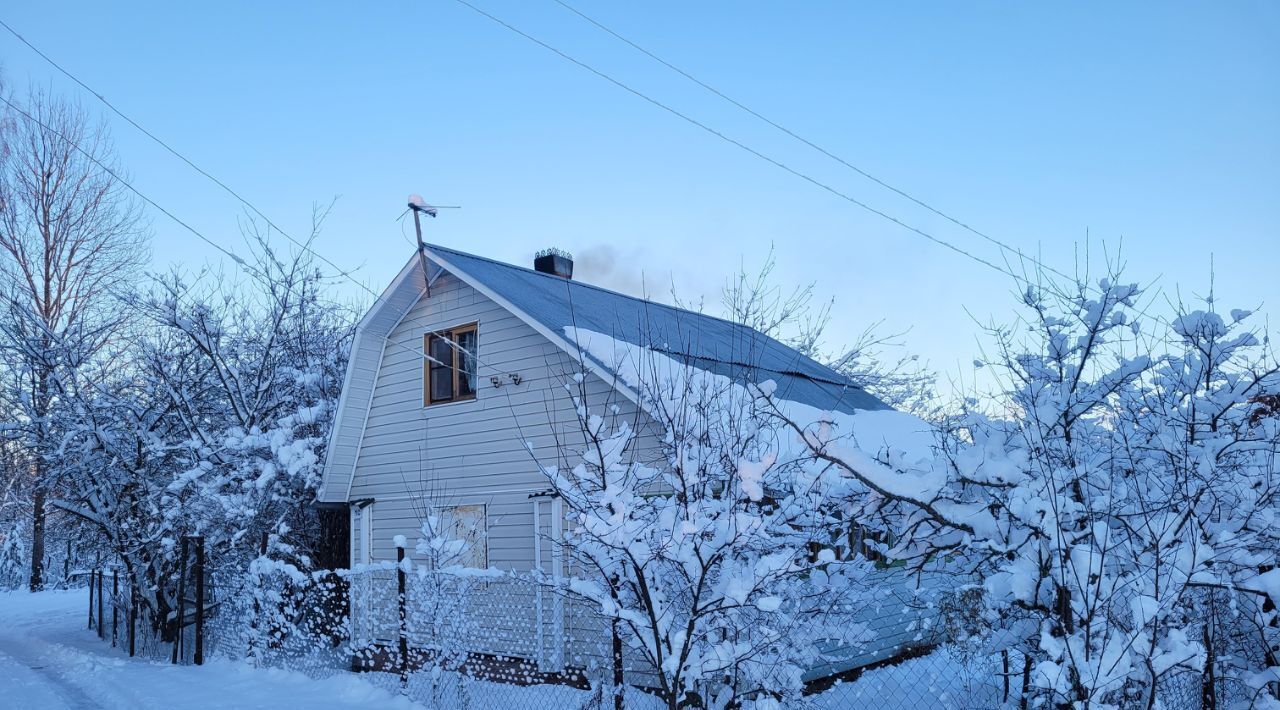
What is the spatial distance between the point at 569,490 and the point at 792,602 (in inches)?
73.8

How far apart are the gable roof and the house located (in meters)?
0.03

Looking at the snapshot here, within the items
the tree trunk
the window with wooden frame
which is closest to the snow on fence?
the window with wooden frame

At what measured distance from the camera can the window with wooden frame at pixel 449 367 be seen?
1178 cm

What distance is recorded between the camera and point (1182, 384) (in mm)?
5629

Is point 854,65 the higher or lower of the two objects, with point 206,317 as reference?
higher

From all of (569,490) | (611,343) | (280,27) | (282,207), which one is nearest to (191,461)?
(282,207)

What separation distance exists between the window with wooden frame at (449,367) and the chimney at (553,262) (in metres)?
4.01

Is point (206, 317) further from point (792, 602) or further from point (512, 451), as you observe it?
point (792, 602)

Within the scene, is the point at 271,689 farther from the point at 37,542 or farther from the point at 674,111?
the point at 37,542

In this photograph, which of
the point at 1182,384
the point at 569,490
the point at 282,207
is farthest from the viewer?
the point at 282,207

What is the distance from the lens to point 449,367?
12.0 meters

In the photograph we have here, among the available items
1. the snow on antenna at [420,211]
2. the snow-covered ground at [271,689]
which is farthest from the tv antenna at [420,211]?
the snow-covered ground at [271,689]

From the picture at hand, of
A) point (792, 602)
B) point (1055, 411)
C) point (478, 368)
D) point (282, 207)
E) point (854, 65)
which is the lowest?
point (792, 602)

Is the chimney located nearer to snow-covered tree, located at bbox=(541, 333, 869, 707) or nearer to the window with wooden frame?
the window with wooden frame
